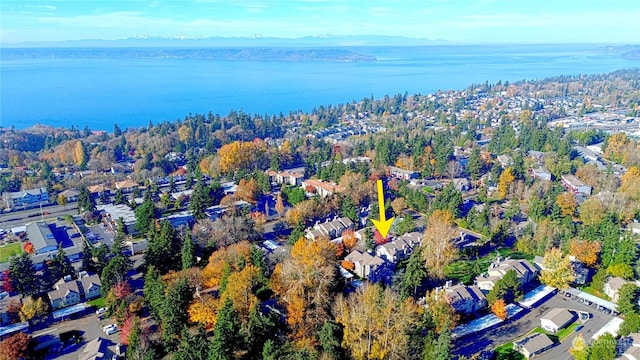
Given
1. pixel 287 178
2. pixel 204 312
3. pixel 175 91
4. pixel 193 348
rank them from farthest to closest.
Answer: pixel 175 91 < pixel 287 178 < pixel 204 312 < pixel 193 348

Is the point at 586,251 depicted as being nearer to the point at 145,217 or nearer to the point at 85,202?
the point at 145,217

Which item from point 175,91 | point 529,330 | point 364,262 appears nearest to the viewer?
point 529,330

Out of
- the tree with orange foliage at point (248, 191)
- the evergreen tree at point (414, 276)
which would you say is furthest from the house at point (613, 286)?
the tree with orange foliage at point (248, 191)

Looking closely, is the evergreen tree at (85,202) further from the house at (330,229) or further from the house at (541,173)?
the house at (541,173)

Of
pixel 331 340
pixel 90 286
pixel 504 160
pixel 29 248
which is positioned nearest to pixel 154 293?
pixel 90 286

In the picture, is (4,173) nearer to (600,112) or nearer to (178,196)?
(178,196)

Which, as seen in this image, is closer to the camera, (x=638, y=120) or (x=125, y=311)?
(x=125, y=311)

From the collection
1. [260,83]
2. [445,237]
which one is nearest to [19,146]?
[445,237]
